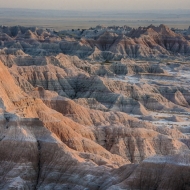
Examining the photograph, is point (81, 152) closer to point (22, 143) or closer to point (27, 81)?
point (22, 143)

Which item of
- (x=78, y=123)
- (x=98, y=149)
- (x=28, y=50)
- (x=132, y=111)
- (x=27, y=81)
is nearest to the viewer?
(x=98, y=149)

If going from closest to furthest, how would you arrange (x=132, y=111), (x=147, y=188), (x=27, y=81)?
1. (x=147, y=188)
2. (x=132, y=111)
3. (x=27, y=81)

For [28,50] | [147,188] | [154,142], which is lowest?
[28,50]

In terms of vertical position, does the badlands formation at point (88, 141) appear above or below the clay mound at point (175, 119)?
above

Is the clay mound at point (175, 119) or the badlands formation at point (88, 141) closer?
the badlands formation at point (88, 141)

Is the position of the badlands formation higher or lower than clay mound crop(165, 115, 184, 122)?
higher

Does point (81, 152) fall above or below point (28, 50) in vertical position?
above

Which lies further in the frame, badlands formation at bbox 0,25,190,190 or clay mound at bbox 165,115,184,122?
clay mound at bbox 165,115,184,122

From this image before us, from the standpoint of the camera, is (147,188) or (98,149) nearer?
(147,188)

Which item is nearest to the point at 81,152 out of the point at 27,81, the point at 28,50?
the point at 27,81

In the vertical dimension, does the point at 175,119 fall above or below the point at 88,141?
below

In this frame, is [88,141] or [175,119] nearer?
[88,141]
